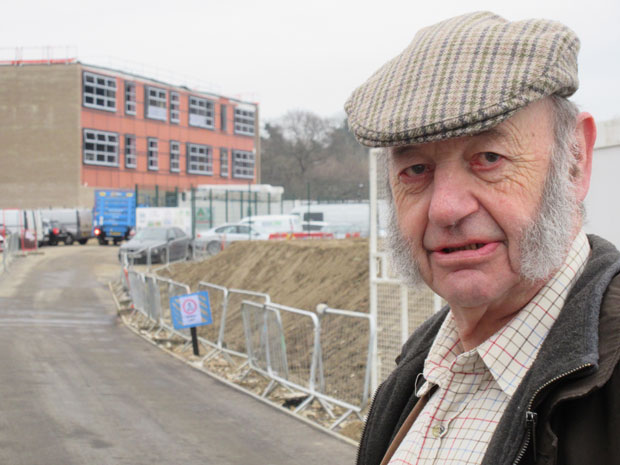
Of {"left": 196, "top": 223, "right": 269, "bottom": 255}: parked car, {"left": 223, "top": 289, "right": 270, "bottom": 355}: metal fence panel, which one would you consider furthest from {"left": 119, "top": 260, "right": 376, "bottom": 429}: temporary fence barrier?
{"left": 196, "top": 223, "right": 269, "bottom": 255}: parked car

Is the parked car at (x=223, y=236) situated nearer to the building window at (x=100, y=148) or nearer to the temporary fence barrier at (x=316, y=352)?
the temporary fence barrier at (x=316, y=352)

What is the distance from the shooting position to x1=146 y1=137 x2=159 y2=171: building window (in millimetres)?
58522

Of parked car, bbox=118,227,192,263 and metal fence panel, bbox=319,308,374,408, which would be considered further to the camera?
parked car, bbox=118,227,192,263

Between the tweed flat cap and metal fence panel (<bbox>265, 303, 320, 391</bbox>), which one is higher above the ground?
the tweed flat cap

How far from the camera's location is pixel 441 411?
1.87 m

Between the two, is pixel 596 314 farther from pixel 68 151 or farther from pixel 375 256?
pixel 68 151

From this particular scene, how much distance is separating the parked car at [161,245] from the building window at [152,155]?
2676 cm

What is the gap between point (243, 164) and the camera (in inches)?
2606

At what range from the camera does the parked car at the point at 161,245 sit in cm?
2925

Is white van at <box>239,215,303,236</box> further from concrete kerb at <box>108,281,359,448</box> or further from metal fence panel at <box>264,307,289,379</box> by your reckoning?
metal fence panel at <box>264,307,289,379</box>

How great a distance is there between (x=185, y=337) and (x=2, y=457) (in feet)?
26.9

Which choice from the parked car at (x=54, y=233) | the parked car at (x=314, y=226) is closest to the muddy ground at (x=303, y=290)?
the parked car at (x=314, y=226)

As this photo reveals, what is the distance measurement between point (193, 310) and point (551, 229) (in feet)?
42.0

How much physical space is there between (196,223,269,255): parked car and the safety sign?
1729 cm
